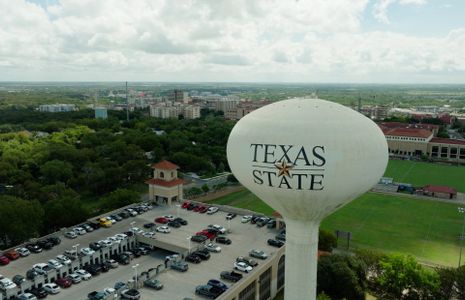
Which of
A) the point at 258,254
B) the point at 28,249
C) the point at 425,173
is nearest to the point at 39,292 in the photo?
the point at 28,249

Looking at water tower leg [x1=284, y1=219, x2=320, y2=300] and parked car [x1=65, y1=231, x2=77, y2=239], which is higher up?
water tower leg [x1=284, y1=219, x2=320, y2=300]

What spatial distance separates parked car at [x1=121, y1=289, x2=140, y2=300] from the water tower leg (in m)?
10.4

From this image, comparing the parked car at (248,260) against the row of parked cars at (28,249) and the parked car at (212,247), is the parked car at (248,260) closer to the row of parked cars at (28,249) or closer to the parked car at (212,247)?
Result: the parked car at (212,247)

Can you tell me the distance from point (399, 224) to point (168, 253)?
33916 millimetres

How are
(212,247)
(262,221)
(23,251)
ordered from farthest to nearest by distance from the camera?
(262,221), (212,247), (23,251)

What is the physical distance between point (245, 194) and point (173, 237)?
30284mm

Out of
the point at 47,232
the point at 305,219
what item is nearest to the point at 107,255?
the point at 47,232

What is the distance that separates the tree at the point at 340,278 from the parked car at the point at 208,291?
411 inches

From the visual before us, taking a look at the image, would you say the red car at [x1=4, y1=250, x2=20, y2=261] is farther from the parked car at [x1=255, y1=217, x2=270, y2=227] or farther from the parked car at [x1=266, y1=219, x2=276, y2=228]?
the parked car at [x1=266, y1=219, x2=276, y2=228]

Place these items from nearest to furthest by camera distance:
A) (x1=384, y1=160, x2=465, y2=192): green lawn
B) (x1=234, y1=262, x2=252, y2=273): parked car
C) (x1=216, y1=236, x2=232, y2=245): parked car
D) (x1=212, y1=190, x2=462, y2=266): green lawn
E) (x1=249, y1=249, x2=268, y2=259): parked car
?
1. (x1=234, y1=262, x2=252, y2=273): parked car
2. (x1=249, y1=249, x2=268, y2=259): parked car
3. (x1=216, y1=236, x2=232, y2=245): parked car
4. (x1=212, y1=190, x2=462, y2=266): green lawn
5. (x1=384, y1=160, x2=465, y2=192): green lawn

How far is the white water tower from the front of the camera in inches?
798

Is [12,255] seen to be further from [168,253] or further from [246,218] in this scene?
[246,218]

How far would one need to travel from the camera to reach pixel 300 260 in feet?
84.2

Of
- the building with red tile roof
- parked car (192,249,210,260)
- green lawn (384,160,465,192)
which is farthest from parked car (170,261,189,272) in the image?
green lawn (384,160,465,192)
